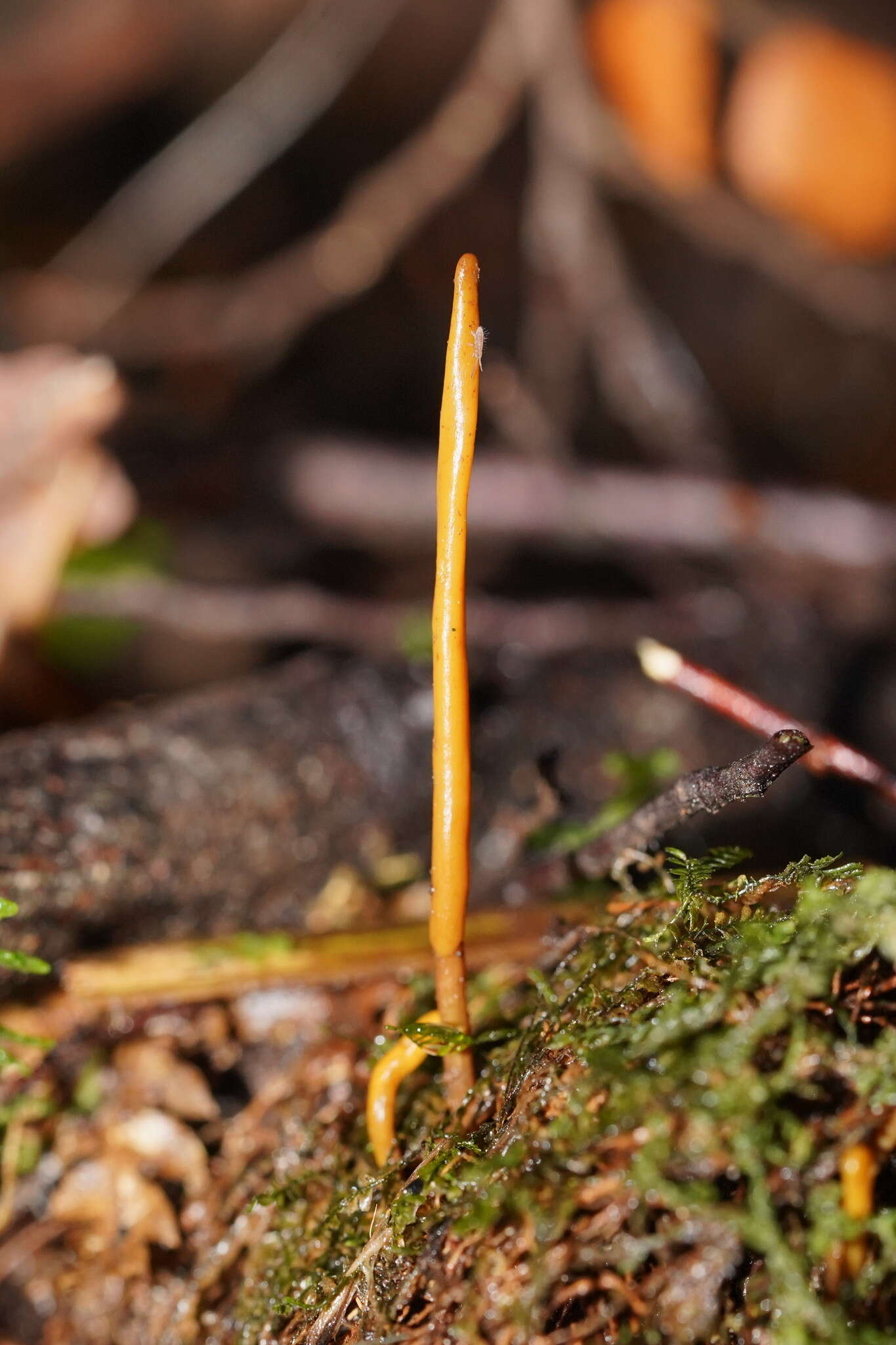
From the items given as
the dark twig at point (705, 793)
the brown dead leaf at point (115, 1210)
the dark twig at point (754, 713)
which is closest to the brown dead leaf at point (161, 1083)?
the brown dead leaf at point (115, 1210)

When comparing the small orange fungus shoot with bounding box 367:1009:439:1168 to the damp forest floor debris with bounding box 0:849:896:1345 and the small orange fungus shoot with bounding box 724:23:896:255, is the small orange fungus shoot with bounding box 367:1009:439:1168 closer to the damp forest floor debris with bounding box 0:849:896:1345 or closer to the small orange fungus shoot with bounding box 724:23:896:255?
the damp forest floor debris with bounding box 0:849:896:1345

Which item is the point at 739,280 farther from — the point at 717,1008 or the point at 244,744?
the point at 717,1008

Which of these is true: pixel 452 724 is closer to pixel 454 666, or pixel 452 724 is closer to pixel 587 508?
pixel 454 666

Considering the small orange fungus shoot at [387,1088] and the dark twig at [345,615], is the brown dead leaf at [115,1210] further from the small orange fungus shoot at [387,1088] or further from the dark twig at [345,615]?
the dark twig at [345,615]

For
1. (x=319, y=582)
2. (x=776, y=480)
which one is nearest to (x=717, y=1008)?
(x=776, y=480)

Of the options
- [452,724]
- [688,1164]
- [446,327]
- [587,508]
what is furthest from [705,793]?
[446,327]
